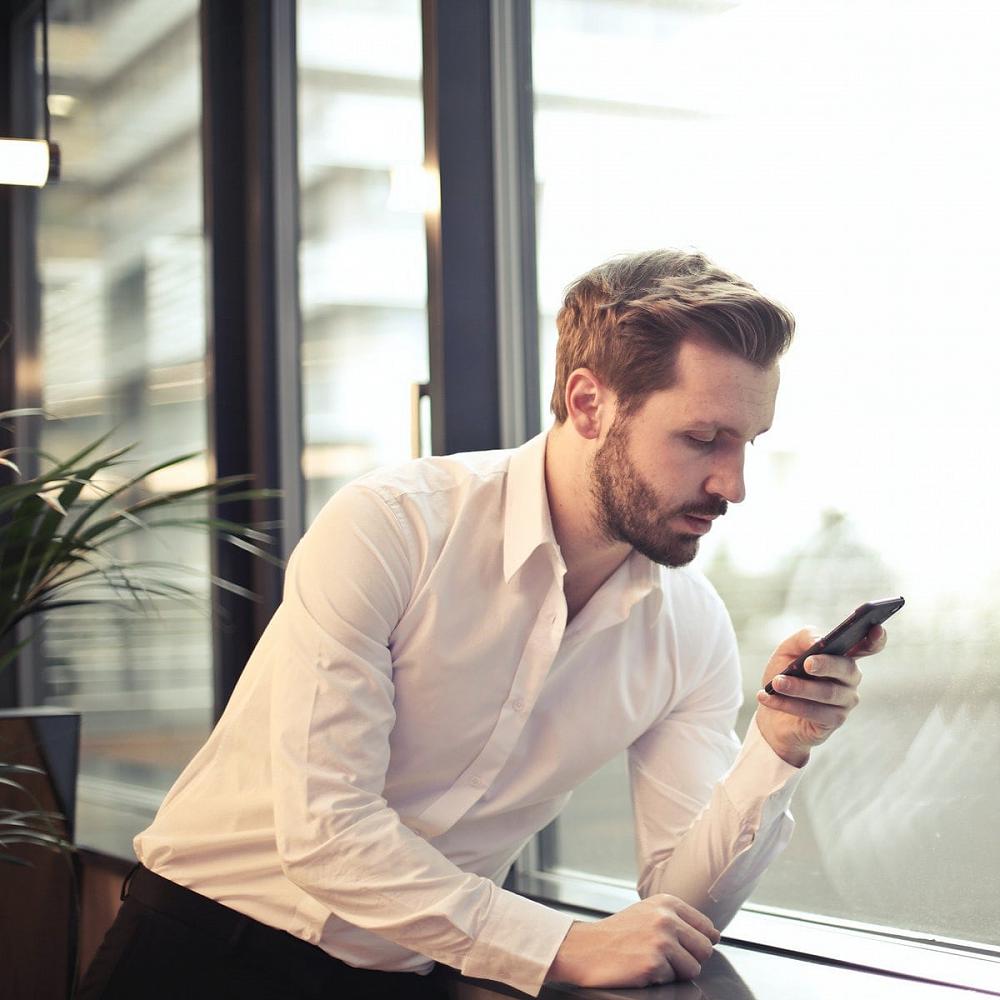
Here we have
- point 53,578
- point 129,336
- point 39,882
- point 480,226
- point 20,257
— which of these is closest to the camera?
point 53,578

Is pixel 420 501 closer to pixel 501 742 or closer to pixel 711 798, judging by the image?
pixel 501 742

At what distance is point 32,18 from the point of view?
495 centimetres

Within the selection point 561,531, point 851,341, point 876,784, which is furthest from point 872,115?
point 876,784

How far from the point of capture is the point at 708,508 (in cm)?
168

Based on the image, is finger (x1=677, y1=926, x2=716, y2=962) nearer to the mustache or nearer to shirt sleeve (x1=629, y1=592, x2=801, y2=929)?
shirt sleeve (x1=629, y1=592, x2=801, y2=929)

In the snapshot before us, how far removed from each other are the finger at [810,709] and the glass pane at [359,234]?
1.43 m

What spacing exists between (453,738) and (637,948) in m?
0.38

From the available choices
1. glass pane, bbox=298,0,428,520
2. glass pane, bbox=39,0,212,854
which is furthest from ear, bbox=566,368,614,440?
glass pane, bbox=39,0,212,854

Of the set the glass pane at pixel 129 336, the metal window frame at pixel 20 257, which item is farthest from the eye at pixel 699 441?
the metal window frame at pixel 20 257

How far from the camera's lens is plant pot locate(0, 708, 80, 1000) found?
2820 millimetres

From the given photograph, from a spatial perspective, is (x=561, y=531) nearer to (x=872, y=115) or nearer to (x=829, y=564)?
(x=829, y=564)

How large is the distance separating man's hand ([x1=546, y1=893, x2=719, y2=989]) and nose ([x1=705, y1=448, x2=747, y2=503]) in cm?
50

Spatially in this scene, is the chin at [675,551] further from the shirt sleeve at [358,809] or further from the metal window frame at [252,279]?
the metal window frame at [252,279]

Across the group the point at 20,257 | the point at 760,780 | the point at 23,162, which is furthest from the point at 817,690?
the point at 20,257
